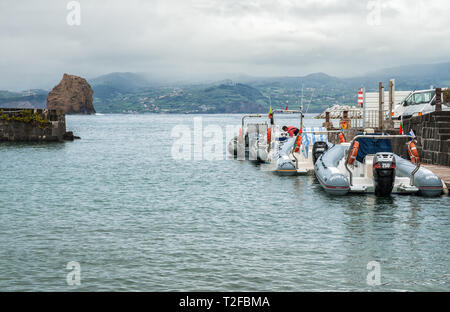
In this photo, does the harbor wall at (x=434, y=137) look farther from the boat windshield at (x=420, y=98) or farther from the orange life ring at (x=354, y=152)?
the boat windshield at (x=420, y=98)

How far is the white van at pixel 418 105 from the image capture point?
35906mm

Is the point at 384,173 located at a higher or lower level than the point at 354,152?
lower

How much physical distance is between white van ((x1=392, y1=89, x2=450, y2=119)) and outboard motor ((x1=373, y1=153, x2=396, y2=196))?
1642 centimetres

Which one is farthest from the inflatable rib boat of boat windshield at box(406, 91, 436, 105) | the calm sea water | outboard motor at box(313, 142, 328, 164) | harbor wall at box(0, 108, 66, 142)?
harbor wall at box(0, 108, 66, 142)

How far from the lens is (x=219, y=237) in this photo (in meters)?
15.8

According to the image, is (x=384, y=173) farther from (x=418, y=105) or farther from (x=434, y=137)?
(x=418, y=105)

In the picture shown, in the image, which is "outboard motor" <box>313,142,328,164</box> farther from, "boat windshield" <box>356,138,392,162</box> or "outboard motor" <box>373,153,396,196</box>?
"outboard motor" <box>373,153,396,196</box>

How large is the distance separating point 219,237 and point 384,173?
25.2ft

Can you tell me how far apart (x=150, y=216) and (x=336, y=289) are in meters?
9.72

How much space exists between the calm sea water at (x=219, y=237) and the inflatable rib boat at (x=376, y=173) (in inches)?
19.9

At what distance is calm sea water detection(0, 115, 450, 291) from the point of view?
11.8 meters

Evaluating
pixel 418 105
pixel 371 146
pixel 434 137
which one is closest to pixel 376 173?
pixel 371 146

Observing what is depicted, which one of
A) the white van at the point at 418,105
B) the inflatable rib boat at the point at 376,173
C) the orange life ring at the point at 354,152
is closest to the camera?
the inflatable rib boat at the point at 376,173

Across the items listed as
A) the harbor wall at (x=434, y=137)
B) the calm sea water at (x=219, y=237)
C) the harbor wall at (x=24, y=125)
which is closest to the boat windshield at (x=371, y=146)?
the calm sea water at (x=219, y=237)
